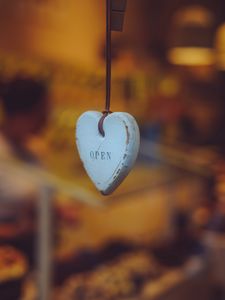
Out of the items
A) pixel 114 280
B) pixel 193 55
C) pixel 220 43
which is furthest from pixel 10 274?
pixel 193 55

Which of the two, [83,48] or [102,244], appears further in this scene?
[83,48]

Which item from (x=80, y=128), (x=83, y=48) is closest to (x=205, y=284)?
(x=83, y=48)

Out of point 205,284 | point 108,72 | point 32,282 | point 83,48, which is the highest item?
point 108,72

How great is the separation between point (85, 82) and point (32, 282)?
1.87m

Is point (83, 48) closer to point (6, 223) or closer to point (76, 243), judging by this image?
point (76, 243)

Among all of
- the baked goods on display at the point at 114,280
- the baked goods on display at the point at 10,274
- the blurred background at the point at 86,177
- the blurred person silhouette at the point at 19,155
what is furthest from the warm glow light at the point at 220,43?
the baked goods on display at the point at 10,274

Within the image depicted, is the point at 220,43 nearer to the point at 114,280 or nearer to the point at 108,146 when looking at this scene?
the point at 114,280

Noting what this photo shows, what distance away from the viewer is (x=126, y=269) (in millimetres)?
2604

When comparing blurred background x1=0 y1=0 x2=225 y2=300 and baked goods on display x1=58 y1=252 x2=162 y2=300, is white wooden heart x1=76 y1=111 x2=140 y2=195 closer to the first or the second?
blurred background x1=0 y1=0 x2=225 y2=300

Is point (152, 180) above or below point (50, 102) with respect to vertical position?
below

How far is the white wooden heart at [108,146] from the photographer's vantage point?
0.66 metres

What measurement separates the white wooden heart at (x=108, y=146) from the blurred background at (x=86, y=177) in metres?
0.94

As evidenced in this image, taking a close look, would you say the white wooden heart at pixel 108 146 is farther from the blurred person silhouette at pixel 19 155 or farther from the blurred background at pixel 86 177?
the blurred person silhouette at pixel 19 155

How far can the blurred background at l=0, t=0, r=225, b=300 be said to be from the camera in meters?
2.16
